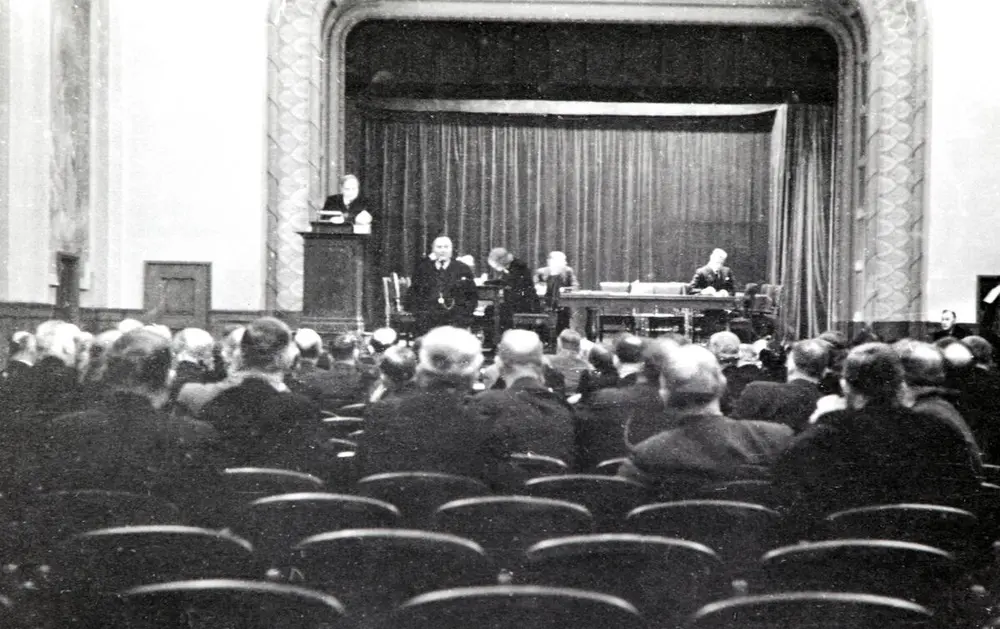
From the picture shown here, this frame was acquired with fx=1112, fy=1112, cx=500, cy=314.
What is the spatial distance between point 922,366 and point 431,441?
227cm

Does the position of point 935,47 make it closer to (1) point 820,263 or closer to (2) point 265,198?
(1) point 820,263

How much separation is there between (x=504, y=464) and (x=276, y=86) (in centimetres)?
1055

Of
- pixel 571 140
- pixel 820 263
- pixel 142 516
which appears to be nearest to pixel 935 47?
pixel 820 263

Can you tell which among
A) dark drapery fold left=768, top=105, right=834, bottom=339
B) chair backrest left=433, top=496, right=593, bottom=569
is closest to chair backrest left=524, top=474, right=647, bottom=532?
chair backrest left=433, top=496, right=593, bottom=569

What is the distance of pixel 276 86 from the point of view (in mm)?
13820

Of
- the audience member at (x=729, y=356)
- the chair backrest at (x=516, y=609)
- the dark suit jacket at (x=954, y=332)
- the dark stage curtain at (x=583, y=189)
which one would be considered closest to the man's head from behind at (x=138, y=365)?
the chair backrest at (x=516, y=609)

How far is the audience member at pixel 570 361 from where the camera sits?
7.73 m

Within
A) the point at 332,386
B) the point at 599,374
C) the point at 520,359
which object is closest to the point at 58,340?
the point at 332,386

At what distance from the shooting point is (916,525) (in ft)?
10.5

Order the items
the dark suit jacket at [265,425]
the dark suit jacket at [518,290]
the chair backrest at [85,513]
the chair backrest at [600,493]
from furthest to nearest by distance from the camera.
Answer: the dark suit jacket at [518,290], the dark suit jacket at [265,425], the chair backrest at [600,493], the chair backrest at [85,513]

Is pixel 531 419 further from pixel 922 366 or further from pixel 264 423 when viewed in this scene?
pixel 922 366

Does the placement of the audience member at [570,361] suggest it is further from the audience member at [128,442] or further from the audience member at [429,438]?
the audience member at [128,442]

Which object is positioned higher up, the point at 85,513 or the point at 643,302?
the point at 643,302

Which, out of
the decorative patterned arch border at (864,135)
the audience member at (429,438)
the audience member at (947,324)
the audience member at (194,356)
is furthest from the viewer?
the decorative patterned arch border at (864,135)
